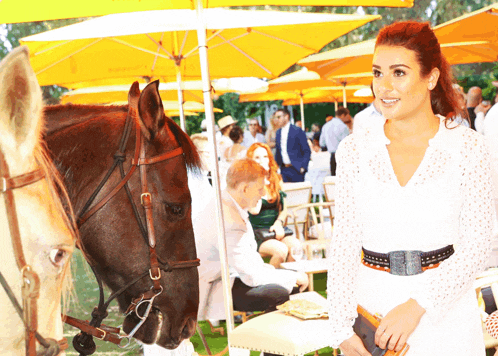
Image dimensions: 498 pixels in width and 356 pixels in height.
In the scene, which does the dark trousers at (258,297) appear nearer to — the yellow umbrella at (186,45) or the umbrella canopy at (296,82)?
the yellow umbrella at (186,45)

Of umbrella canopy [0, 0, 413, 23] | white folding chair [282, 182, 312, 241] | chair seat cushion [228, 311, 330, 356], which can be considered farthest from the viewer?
white folding chair [282, 182, 312, 241]

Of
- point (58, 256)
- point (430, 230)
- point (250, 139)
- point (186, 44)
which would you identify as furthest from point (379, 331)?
point (250, 139)

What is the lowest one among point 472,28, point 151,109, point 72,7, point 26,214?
point 26,214

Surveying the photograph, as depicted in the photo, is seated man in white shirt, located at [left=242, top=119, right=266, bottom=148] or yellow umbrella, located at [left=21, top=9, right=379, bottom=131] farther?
seated man in white shirt, located at [left=242, top=119, right=266, bottom=148]

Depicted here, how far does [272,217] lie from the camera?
663 cm

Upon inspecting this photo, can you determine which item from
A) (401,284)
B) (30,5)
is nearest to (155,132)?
(401,284)

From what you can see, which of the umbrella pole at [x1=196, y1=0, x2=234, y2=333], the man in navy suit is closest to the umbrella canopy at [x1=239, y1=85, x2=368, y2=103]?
the man in navy suit

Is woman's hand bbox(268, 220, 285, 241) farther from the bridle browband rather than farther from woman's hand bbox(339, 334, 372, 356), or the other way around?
woman's hand bbox(339, 334, 372, 356)

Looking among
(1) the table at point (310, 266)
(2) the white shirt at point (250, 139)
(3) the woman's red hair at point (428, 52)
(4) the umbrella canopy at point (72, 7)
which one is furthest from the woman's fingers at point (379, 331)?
(2) the white shirt at point (250, 139)

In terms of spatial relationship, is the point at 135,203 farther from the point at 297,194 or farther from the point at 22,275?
the point at 297,194

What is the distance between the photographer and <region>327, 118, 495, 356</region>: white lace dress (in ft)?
5.92

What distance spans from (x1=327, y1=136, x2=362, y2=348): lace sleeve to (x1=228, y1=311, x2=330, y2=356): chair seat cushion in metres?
1.46

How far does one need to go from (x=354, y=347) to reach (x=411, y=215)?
50 centimetres

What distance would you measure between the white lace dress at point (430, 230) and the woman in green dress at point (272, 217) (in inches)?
171
